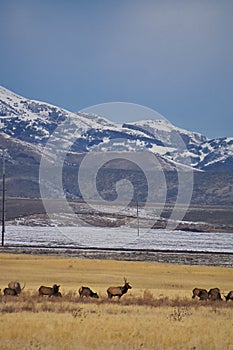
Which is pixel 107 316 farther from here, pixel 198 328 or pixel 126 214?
pixel 126 214

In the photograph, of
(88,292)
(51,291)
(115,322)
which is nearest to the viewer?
(115,322)

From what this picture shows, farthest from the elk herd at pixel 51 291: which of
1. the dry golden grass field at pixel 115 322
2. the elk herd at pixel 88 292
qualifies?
the dry golden grass field at pixel 115 322

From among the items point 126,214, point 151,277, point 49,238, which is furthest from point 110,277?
point 126,214

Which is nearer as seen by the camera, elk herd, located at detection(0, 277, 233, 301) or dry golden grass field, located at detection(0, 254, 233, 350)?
dry golden grass field, located at detection(0, 254, 233, 350)

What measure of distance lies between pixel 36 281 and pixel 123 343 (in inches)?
985

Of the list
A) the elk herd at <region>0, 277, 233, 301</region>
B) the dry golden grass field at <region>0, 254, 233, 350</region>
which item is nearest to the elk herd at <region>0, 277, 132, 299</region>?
the elk herd at <region>0, 277, 233, 301</region>

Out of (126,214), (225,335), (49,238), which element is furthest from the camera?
(126,214)

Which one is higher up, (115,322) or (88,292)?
(88,292)

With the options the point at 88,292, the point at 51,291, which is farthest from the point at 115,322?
the point at 88,292

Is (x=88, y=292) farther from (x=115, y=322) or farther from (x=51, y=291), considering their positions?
(x=115, y=322)

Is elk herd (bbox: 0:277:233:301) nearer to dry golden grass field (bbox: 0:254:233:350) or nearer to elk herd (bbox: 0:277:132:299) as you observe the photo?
elk herd (bbox: 0:277:132:299)

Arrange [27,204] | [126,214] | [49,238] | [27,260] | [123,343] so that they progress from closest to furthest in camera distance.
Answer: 1. [123,343]
2. [27,260]
3. [49,238]
4. [126,214]
5. [27,204]

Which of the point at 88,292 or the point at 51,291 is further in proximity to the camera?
the point at 88,292

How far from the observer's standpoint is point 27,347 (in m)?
16.5
